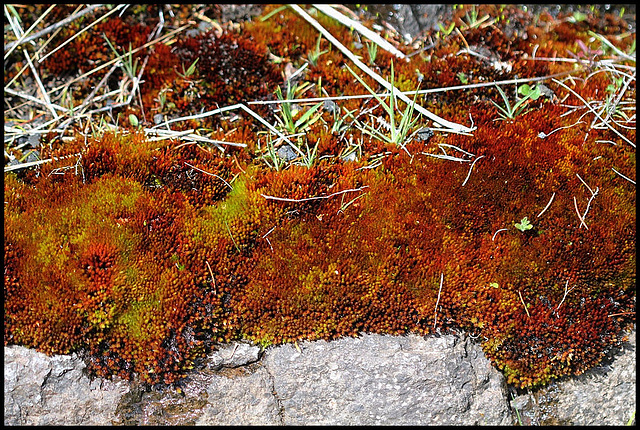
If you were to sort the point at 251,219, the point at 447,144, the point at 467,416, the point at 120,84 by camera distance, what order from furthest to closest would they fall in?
the point at 120,84
the point at 447,144
the point at 251,219
the point at 467,416

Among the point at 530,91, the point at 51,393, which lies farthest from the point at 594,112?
the point at 51,393

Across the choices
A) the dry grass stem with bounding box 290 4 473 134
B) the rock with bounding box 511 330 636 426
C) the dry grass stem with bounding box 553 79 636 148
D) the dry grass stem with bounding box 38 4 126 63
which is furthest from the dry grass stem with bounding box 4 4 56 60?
the rock with bounding box 511 330 636 426

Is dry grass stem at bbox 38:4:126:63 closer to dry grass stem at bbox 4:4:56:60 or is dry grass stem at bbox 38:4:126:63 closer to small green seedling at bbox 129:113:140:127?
dry grass stem at bbox 4:4:56:60

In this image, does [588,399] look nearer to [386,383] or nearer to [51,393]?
[386,383]

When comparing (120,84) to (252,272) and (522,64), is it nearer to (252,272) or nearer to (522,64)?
(252,272)

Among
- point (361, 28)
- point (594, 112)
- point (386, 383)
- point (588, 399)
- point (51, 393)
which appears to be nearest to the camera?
point (51, 393)

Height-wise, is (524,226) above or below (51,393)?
above

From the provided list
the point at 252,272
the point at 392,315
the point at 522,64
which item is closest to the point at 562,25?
the point at 522,64

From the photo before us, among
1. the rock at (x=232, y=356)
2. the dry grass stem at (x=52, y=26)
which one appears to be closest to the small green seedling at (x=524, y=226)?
the rock at (x=232, y=356)
